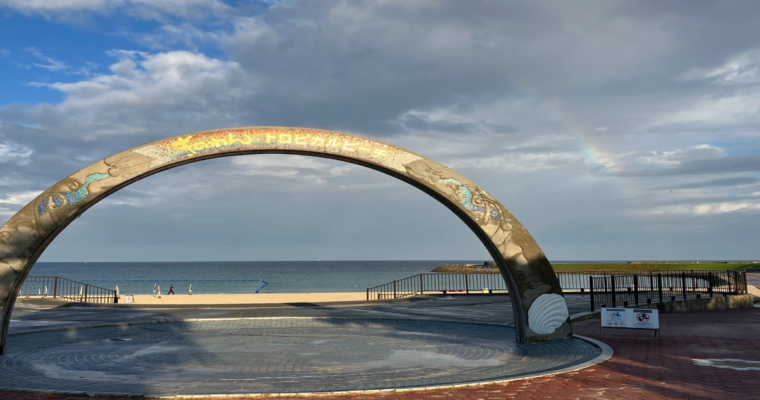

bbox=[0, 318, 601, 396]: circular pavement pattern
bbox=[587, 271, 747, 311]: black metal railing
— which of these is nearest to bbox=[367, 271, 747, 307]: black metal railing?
bbox=[587, 271, 747, 311]: black metal railing

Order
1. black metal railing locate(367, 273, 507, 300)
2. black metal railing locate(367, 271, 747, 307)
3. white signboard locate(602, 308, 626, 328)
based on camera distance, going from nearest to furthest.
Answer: white signboard locate(602, 308, 626, 328) < black metal railing locate(367, 271, 747, 307) < black metal railing locate(367, 273, 507, 300)

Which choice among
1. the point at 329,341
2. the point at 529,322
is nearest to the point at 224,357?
the point at 329,341

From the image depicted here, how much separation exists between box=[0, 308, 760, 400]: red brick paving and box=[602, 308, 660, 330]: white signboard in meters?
0.33

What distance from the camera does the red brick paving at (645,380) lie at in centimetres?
717

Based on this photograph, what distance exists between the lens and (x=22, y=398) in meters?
7.11

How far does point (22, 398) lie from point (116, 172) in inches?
204

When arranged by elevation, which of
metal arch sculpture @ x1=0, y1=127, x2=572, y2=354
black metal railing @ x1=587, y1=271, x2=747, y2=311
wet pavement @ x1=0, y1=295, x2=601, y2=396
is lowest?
wet pavement @ x1=0, y1=295, x2=601, y2=396

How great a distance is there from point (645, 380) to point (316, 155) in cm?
739

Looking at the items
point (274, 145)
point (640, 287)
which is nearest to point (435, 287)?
point (640, 287)

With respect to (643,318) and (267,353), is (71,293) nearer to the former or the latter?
(267,353)

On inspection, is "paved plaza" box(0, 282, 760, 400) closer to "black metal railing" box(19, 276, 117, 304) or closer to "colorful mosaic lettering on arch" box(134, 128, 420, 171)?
"colorful mosaic lettering on arch" box(134, 128, 420, 171)

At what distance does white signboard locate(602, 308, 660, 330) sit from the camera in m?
12.3

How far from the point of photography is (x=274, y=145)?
38.2 ft

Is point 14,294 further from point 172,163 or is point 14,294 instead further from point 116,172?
point 172,163
